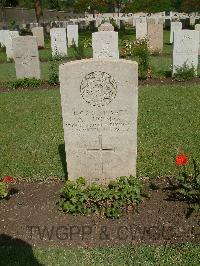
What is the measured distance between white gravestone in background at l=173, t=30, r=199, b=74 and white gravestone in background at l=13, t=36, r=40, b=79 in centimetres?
484

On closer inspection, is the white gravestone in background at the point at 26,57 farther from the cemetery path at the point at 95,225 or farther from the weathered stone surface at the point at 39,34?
the weathered stone surface at the point at 39,34

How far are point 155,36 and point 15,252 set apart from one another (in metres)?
17.6

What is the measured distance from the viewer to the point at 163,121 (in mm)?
8586

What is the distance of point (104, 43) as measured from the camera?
13164 mm

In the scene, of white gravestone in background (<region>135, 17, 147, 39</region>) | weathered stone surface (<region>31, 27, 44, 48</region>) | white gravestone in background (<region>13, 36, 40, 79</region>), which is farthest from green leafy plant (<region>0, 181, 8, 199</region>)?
weathered stone surface (<region>31, 27, 44, 48</region>)

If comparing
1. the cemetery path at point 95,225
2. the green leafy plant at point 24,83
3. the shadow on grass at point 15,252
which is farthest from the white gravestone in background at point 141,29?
the shadow on grass at point 15,252

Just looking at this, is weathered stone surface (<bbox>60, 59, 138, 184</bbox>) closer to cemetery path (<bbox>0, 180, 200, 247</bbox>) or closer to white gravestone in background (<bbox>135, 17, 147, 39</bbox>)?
cemetery path (<bbox>0, 180, 200, 247</bbox>)

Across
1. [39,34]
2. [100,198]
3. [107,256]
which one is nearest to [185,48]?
[100,198]

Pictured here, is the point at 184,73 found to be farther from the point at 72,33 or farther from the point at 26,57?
the point at 72,33

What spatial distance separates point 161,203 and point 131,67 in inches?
72.0

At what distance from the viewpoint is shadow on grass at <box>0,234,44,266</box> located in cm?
400

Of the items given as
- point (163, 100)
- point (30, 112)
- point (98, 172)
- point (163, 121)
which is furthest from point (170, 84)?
point (98, 172)

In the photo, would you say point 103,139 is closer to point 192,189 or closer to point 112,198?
point 112,198

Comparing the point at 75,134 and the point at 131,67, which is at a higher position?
the point at 131,67
